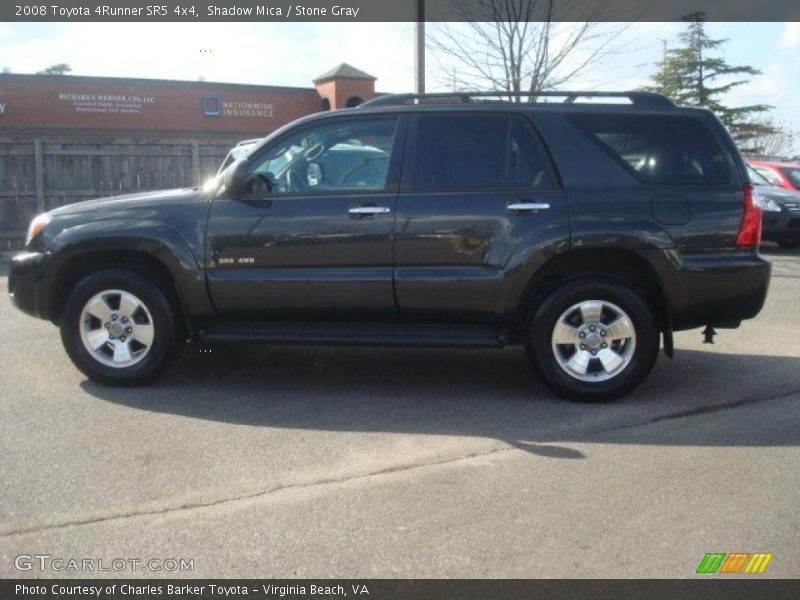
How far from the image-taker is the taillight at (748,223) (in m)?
5.48

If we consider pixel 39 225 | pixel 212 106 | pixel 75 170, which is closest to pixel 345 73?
pixel 212 106

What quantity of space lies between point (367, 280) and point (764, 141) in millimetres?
39666

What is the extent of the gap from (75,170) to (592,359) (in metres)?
13.1

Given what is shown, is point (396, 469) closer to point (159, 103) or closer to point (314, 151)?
point (314, 151)

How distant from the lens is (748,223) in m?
5.49

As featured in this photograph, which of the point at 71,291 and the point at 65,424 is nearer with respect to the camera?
the point at 65,424

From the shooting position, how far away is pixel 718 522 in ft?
12.4

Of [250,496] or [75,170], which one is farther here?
[75,170]

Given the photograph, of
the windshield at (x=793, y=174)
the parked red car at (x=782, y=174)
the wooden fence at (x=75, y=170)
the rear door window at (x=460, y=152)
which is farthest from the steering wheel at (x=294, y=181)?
the windshield at (x=793, y=174)
